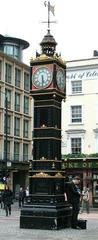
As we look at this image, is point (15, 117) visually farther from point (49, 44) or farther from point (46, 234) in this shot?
point (46, 234)

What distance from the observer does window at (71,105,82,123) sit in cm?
4456

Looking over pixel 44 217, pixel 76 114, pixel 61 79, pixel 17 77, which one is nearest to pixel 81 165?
pixel 76 114

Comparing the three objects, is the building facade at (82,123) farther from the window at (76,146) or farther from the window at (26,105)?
the window at (26,105)

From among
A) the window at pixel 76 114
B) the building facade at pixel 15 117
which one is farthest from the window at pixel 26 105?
the window at pixel 76 114

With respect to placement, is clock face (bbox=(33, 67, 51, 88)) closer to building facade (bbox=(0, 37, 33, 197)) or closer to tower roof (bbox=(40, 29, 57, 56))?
tower roof (bbox=(40, 29, 57, 56))

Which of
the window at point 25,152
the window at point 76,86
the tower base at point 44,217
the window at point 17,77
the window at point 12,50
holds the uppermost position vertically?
the window at point 12,50

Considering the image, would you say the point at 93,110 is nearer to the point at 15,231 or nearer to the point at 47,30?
the point at 47,30

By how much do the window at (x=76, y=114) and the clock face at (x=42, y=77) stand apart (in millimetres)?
24079

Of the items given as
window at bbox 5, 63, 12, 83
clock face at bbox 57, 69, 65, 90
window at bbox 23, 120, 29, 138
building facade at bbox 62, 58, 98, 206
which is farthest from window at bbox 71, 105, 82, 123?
window at bbox 23, 120, 29, 138

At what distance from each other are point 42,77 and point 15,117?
46.4 meters

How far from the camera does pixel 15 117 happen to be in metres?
66.6

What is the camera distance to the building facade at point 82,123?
1700 inches

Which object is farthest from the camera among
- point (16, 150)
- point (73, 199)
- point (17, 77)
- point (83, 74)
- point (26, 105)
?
point (26, 105)

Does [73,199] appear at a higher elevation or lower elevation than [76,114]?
lower
